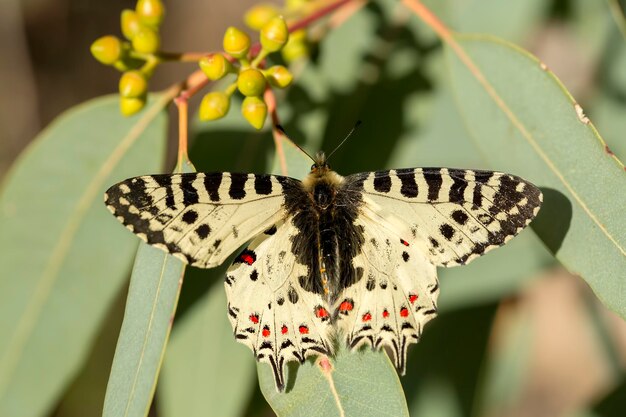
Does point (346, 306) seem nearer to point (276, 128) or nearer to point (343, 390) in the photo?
point (343, 390)

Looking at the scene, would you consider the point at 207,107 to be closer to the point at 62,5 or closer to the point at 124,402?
the point at 124,402

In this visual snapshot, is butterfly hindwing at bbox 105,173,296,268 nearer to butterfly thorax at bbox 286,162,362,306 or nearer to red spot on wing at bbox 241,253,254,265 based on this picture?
red spot on wing at bbox 241,253,254,265

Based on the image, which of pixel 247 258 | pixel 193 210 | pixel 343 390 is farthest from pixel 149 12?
pixel 343 390

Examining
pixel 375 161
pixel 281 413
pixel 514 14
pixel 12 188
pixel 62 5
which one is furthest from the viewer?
pixel 62 5

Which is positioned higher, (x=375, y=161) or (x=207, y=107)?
(x=207, y=107)

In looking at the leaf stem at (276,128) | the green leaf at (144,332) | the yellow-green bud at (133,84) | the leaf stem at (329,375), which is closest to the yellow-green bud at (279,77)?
the leaf stem at (276,128)

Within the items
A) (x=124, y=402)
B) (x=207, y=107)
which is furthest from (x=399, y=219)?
(x=124, y=402)
